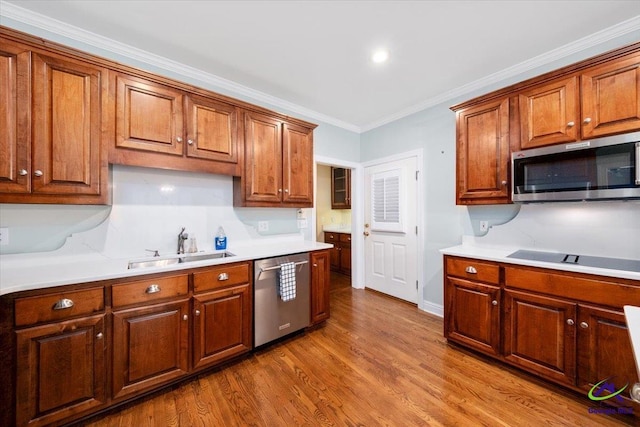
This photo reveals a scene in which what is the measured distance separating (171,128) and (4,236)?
133 cm

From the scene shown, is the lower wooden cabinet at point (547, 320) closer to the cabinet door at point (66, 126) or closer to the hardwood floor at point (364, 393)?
the hardwood floor at point (364, 393)

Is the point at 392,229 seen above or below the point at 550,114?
below

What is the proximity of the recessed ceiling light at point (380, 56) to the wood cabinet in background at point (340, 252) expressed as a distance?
9.79 feet

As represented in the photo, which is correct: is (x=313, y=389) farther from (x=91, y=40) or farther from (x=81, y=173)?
(x=91, y=40)

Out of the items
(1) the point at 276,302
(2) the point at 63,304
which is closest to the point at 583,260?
(1) the point at 276,302

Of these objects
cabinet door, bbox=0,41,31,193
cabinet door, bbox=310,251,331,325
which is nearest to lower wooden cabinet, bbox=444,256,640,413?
cabinet door, bbox=310,251,331,325

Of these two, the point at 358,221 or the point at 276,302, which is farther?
the point at 358,221

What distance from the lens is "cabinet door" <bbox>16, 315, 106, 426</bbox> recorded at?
1.37m

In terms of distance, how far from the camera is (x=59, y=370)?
4.77ft

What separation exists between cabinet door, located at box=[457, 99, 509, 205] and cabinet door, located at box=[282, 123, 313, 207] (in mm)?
1622

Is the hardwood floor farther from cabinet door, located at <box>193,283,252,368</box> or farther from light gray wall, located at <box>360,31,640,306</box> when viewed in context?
light gray wall, located at <box>360,31,640,306</box>

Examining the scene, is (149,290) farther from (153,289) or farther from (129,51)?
(129,51)

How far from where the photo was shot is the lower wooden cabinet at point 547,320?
1569 millimetres

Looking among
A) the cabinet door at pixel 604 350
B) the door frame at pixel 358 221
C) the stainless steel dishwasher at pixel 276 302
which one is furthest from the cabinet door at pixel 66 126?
the cabinet door at pixel 604 350
